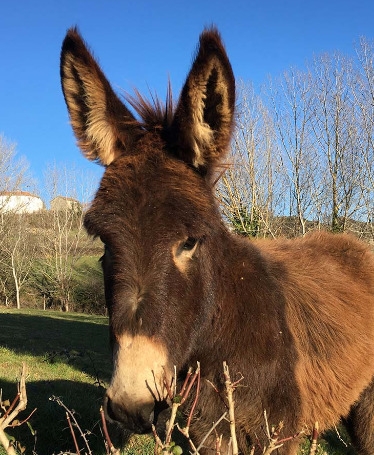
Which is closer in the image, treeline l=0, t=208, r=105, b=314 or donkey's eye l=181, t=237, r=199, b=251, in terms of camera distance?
donkey's eye l=181, t=237, r=199, b=251

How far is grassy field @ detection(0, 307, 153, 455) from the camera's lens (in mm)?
4949

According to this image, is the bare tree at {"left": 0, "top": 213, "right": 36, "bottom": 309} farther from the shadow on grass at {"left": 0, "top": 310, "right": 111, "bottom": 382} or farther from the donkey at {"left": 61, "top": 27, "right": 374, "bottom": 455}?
the donkey at {"left": 61, "top": 27, "right": 374, "bottom": 455}

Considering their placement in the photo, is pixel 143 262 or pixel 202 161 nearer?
pixel 143 262

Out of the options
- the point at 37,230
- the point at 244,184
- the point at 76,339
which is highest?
the point at 244,184

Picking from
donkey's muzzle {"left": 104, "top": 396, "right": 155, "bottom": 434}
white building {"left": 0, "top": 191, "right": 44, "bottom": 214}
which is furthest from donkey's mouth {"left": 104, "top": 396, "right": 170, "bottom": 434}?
white building {"left": 0, "top": 191, "right": 44, "bottom": 214}

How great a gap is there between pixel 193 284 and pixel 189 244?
24 cm

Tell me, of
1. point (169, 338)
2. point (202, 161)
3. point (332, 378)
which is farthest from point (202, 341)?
point (332, 378)

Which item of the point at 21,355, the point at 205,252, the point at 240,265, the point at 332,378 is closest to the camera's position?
the point at 205,252

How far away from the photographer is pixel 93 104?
289cm

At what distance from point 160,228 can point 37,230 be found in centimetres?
3952

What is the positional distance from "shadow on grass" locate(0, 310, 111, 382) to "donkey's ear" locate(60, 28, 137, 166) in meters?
6.58

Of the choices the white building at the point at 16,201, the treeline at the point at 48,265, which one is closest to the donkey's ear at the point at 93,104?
the treeline at the point at 48,265

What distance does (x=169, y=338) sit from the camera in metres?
2.14

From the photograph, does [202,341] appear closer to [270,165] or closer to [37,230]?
[270,165]
